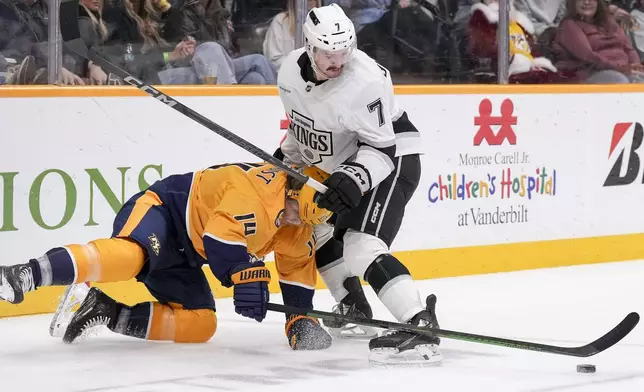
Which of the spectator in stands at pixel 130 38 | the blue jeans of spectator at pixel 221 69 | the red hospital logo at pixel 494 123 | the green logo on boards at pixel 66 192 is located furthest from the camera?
the red hospital logo at pixel 494 123

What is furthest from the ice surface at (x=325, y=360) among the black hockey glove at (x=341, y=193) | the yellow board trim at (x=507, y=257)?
the black hockey glove at (x=341, y=193)

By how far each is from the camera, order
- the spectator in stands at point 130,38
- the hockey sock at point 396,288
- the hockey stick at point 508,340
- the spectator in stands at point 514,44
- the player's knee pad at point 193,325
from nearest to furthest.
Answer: the hockey stick at point 508,340, the hockey sock at point 396,288, the player's knee pad at point 193,325, the spectator in stands at point 130,38, the spectator in stands at point 514,44

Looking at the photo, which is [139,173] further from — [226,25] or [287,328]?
[287,328]

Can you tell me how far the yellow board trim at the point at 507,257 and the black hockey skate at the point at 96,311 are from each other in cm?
84

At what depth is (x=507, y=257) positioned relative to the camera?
582 cm

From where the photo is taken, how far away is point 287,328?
157 inches

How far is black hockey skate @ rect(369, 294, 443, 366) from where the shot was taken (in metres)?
3.62

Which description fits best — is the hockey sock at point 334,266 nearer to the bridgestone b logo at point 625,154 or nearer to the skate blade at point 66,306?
the skate blade at point 66,306

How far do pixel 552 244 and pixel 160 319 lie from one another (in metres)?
2.62

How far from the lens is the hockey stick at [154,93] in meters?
→ 3.74

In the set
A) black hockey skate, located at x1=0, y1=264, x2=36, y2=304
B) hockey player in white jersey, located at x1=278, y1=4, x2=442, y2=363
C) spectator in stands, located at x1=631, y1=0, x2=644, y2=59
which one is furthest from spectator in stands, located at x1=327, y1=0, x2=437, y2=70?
black hockey skate, located at x1=0, y1=264, x2=36, y2=304

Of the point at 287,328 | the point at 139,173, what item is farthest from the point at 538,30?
the point at 287,328

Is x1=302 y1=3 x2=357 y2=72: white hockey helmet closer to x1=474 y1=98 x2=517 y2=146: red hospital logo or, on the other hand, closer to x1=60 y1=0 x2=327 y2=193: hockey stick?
x1=60 y1=0 x2=327 y2=193: hockey stick

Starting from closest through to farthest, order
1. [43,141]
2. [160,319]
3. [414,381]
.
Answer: [414,381]
[160,319]
[43,141]
